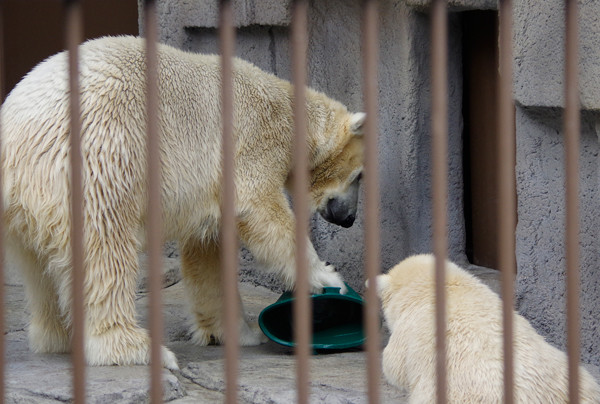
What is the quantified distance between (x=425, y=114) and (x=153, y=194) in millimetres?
3251

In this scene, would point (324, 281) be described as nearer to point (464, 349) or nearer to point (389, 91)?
point (389, 91)

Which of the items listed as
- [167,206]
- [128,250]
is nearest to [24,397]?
[128,250]

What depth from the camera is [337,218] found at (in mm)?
4645

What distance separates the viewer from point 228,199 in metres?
1.72

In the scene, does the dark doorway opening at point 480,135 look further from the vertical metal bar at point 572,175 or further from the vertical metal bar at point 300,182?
the vertical metal bar at point 300,182

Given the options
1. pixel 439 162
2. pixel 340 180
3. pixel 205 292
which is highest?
pixel 439 162

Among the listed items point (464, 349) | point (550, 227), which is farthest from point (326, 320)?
point (464, 349)

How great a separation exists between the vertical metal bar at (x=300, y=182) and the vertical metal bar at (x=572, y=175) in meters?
0.60

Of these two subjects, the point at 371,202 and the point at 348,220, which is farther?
the point at 348,220

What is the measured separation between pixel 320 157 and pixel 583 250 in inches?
58.2

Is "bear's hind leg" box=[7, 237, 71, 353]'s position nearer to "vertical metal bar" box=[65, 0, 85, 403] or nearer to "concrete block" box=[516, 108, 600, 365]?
"concrete block" box=[516, 108, 600, 365]

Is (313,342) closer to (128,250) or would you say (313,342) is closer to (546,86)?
(128,250)

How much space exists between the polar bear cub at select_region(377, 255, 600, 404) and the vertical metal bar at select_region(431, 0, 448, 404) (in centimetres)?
88

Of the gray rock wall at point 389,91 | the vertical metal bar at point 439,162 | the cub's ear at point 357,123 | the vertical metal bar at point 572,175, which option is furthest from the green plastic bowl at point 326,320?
the vertical metal bar at point 439,162
